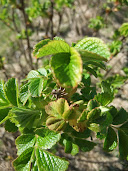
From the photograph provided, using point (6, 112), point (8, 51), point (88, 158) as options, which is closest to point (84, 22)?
point (8, 51)

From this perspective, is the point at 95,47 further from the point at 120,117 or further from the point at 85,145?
the point at 85,145

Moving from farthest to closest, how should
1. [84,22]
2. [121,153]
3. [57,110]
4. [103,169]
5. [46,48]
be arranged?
1. [84,22]
2. [103,169]
3. [121,153]
4. [57,110]
5. [46,48]

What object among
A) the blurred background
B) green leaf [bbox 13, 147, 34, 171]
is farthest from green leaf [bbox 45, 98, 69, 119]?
the blurred background

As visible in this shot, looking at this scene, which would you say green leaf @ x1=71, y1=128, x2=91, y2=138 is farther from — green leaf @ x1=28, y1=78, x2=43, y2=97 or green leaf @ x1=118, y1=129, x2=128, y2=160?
green leaf @ x1=28, y1=78, x2=43, y2=97

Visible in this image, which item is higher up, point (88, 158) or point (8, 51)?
point (8, 51)

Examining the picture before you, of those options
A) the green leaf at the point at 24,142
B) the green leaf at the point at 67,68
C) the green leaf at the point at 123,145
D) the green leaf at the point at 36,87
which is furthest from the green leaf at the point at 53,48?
the green leaf at the point at 123,145

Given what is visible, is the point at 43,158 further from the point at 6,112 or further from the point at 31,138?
the point at 6,112
